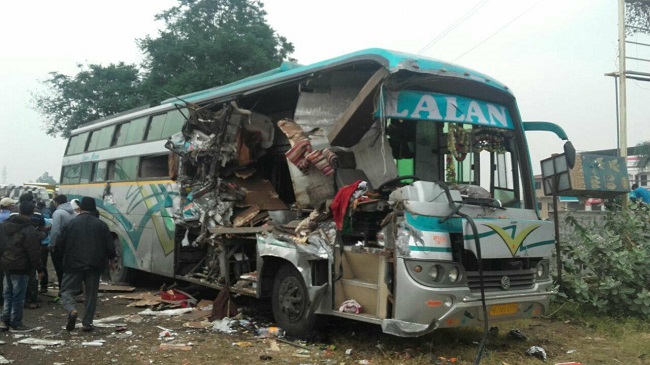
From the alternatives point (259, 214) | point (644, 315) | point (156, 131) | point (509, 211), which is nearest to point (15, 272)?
point (259, 214)

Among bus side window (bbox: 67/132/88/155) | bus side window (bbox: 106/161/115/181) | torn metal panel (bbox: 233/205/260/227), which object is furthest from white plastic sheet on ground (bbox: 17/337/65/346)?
bus side window (bbox: 67/132/88/155)

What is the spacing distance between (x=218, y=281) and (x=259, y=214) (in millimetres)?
1198

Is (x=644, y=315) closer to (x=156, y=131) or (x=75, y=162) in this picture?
(x=156, y=131)

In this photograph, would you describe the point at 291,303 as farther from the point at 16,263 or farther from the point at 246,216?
the point at 16,263

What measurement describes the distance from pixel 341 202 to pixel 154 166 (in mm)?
5213

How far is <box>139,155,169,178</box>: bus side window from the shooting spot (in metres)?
9.48

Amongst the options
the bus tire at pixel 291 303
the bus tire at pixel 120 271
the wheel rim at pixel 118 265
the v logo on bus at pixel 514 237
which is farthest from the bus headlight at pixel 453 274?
the wheel rim at pixel 118 265

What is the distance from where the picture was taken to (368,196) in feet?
18.6

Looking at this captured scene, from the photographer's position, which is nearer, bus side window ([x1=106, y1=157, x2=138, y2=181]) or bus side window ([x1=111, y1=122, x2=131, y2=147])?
bus side window ([x1=106, y1=157, x2=138, y2=181])

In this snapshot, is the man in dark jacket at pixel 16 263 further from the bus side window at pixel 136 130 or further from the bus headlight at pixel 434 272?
the bus headlight at pixel 434 272

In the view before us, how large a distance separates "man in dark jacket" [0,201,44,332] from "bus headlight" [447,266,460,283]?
16.4 feet

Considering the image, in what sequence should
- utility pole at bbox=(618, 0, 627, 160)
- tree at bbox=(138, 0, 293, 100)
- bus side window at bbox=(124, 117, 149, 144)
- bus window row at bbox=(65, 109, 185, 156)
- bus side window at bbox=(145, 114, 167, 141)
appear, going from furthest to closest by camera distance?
tree at bbox=(138, 0, 293, 100) → utility pole at bbox=(618, 0, 627, 160) → bus side window at bbox=(124, 117, 149, 144) → bus side window at bbox=(145, 114, 167, 141) → bus window row at bbox=(65, 109, 185, 156)

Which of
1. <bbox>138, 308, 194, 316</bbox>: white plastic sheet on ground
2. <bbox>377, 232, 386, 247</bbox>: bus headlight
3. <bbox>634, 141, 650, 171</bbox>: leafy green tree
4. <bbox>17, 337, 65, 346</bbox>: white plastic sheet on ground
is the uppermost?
<bbox>634, 141, 650, 171</bbox>: leafy green tree

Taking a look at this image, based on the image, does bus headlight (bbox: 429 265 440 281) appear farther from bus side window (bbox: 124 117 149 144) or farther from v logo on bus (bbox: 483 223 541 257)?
bus side window (bbox: 124 117 149 144)
